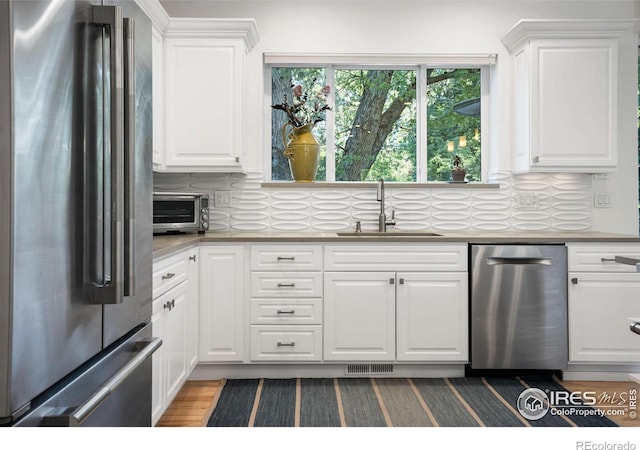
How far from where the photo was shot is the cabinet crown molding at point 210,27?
2988 mm

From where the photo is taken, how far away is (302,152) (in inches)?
133

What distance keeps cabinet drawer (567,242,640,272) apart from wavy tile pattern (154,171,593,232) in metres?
0.61

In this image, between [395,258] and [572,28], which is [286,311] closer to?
[395,258]

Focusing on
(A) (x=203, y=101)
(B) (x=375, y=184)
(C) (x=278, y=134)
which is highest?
(A) (x=203, y=101)

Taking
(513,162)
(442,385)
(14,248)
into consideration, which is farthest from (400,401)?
(14,248)

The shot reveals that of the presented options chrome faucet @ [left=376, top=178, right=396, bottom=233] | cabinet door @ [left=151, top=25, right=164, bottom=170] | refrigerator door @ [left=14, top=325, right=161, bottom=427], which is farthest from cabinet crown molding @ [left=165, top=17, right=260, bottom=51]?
refrigerator door @ [left=14, top=325, right=161, bottom=427]

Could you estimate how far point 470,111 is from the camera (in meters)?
3.60

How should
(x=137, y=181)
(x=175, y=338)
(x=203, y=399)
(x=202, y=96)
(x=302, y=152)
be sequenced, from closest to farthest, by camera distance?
(x=137, y=181) → (x=175, y=338) → (x=203, y=399) → (x=202, y=96) → (x=302, y=152)

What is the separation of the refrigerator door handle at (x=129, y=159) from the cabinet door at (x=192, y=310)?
1.48m

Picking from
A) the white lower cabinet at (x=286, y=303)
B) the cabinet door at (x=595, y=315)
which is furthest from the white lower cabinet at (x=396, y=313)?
the cabinet door at (x=595, y=315)

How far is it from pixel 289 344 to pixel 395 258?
0.83 m

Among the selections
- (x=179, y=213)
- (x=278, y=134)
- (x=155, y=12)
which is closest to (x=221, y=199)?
(x=179, y=213)
